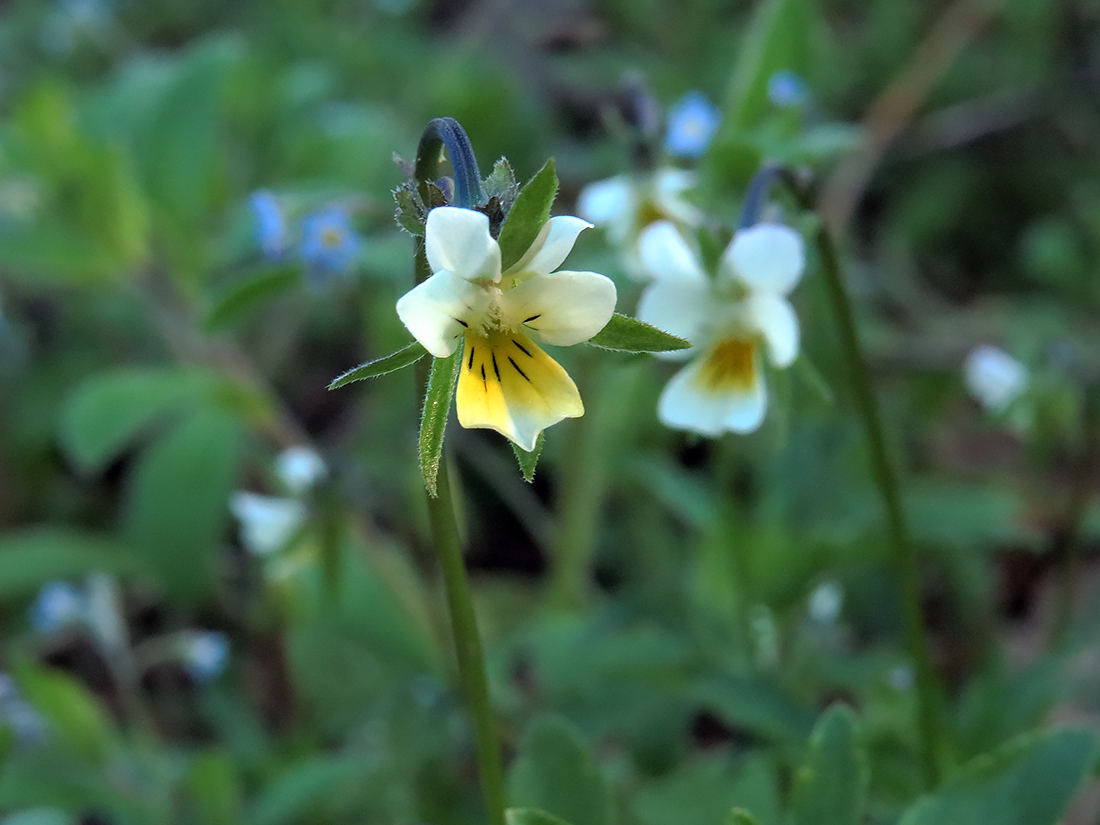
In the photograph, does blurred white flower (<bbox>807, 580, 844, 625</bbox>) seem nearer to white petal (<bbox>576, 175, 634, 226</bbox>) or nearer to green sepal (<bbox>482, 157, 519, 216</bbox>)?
white petal (<bbox>576, 175, 634, 226</bbox>)

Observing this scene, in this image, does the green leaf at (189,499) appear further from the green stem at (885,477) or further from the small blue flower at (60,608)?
the green stem at (885,477)

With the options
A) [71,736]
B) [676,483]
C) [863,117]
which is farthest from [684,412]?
[863,117]

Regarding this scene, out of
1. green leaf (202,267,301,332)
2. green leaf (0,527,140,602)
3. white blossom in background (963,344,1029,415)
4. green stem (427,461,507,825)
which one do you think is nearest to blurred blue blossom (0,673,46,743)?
green leaf (0,527,140,602)

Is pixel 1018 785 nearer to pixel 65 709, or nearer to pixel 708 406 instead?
pixel 708 406

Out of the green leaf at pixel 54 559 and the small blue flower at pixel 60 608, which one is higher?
the green leaf at pixel 54 559

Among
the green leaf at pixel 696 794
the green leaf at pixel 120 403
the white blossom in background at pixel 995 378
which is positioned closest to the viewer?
the green leaf at pixel 696 794

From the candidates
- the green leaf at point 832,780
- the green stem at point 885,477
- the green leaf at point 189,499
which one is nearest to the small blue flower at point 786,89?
the green stem at point 885,477
